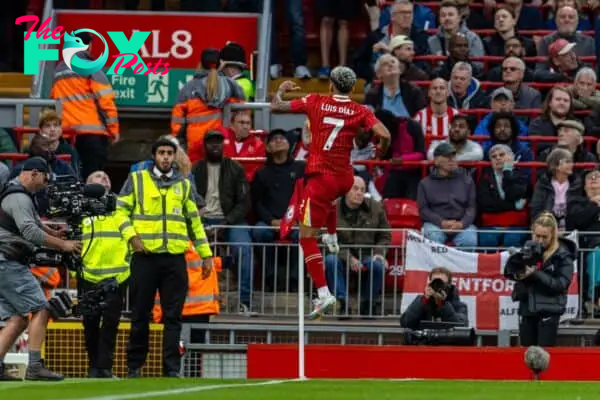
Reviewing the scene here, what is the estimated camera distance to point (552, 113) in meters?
26.7

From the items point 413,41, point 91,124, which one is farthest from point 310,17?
point 91,124

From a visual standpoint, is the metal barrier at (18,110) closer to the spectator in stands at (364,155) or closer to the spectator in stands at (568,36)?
the spectator in stands at (364,155)

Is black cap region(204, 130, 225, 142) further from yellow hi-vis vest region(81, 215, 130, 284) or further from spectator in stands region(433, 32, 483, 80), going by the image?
spectator in stands region(433, 32, 483, 80)

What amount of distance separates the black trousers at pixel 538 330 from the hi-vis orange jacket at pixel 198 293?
3310 mm

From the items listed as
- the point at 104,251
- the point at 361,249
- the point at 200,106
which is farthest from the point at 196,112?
the point at 104,251

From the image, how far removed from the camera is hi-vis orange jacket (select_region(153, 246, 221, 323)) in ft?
78.6

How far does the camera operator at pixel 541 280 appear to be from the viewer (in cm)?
2289

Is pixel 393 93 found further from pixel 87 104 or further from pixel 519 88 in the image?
pixel 87 104

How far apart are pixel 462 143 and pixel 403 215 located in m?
1.27

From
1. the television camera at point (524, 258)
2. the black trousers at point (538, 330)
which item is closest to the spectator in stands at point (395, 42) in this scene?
the television camera at point (524, 258)

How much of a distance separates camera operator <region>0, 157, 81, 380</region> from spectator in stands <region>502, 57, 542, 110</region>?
26.9 feet

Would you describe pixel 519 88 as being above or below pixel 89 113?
above

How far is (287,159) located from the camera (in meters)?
25.5

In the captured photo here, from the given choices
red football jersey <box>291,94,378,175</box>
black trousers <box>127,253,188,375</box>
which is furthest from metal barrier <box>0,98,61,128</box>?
red football jersey <box>291,94,378,175</box>
